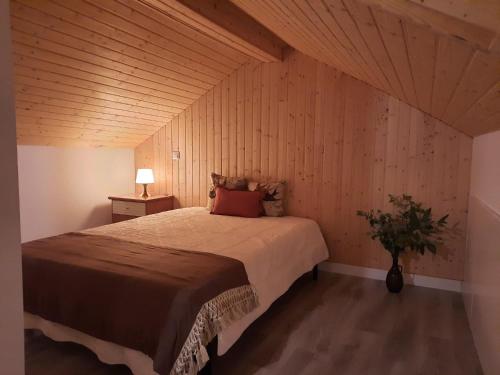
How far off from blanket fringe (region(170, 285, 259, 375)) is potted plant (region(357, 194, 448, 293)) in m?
1.52

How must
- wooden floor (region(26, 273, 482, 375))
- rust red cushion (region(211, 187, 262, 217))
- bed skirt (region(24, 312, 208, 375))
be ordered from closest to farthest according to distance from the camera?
bed skirt (region(24, 312, 208, 375)) → wooden floor (region(26, 273, 482, 375)) → rust red cushion (region(211, 187, 262, 217))

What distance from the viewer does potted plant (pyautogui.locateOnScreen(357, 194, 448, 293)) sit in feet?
10.3

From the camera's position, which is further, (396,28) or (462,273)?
(462,273)

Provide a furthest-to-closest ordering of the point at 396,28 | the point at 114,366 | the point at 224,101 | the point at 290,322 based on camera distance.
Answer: the point at 224,101 < the point at 290,322 < the point at 114,366 < the point at 396,28

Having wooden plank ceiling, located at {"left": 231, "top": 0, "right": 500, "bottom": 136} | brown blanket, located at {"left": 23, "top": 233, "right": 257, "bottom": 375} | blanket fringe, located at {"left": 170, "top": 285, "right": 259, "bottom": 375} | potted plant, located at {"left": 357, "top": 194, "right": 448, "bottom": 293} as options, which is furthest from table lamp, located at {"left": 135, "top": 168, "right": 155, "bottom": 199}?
wooden plank ceiling, located at {"left": 231, "top": 0, "right": 500, "bottom": 136}

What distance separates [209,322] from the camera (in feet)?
6.35

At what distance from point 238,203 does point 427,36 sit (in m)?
2.81

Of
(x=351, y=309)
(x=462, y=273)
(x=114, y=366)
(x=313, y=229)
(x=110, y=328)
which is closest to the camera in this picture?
(x=110, y=328)

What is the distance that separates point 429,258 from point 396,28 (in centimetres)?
276

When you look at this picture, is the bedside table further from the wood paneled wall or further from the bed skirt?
the bed skirt

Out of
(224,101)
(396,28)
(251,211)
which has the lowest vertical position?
(251,211)

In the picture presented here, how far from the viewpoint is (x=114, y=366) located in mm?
2156

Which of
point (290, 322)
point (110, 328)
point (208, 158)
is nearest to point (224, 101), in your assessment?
point (208, 158)

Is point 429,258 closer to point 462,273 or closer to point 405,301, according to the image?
point 462,273
